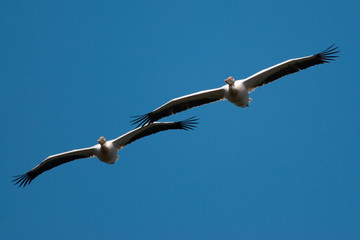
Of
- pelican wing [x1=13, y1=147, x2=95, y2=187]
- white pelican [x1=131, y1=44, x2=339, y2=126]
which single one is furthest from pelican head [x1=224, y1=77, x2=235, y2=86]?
pelican wing [x1=13, y1=147, x2=95, y2=187]

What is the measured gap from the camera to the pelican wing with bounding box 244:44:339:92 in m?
17.4

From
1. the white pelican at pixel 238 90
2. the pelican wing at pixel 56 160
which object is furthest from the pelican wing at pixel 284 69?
the pelican wing at pixel 56 160

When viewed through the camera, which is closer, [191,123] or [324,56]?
[324,56]

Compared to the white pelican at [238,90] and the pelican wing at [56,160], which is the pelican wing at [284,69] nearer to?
the white pelican at [238,90]

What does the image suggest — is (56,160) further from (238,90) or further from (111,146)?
(238,90)

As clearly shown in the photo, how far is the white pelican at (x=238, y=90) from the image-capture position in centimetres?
1748

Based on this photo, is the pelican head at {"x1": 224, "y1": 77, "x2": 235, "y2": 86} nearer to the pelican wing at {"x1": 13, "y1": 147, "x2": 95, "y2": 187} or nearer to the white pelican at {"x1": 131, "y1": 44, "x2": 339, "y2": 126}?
the white pelican at {"x1": 131, "y1": 44, "x2": 339, "y2": 126}

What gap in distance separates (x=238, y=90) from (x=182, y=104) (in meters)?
1.74

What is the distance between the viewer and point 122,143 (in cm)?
2038

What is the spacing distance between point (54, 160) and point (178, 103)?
199 inches

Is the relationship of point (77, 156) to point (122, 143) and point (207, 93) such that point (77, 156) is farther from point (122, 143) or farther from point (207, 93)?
point (207, 93)

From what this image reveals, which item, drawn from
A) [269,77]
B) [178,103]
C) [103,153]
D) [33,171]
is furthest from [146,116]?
[33,171]

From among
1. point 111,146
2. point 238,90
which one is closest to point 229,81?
point 238,90

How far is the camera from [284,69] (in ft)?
58.4
